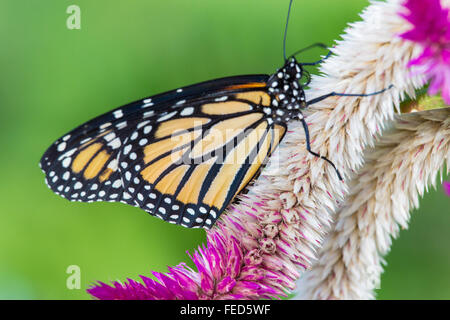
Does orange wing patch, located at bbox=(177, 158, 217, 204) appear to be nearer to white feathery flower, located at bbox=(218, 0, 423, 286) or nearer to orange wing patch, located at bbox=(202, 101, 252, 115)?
orange wing patch, located at bbox=(202, 101, 252, 115)

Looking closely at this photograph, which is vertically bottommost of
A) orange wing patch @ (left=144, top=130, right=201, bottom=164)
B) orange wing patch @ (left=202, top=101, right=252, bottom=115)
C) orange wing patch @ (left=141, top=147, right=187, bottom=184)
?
orange wing patch @ (left=141, top=147, right=187, bottom=184)

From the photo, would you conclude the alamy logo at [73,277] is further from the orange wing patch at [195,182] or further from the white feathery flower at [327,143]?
the white feathery flower at [327,143]

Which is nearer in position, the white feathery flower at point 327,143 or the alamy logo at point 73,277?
the white feathery flower at point 327,143

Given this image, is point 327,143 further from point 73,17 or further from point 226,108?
point 73,17

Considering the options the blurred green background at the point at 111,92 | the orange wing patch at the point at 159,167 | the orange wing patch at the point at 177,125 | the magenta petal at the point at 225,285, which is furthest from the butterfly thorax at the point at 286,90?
the blurred green background at the point at 111,92

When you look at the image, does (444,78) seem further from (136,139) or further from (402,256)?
(402,256)

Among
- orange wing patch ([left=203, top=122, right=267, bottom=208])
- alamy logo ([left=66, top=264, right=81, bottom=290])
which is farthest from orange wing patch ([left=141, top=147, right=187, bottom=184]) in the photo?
alamy logo ([left=66, top=264, right=81, bottom=290])
